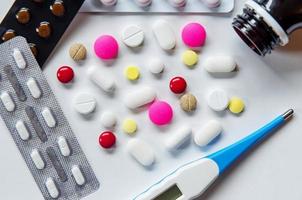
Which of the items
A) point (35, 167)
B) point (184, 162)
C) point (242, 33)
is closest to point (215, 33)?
point (242, 33)

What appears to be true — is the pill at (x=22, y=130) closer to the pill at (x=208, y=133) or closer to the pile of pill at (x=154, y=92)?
the pile of pill at (x=154, y=92)

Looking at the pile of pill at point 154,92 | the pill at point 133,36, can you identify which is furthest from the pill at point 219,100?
the pill at point 133,36

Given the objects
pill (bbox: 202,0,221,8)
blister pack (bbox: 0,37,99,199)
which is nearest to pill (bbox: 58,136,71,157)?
blister pack (bbox: 0,37,99,199)

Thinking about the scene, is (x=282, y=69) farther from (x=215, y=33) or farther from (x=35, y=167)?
(x=35, y=167)

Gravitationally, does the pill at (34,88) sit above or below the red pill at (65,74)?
below

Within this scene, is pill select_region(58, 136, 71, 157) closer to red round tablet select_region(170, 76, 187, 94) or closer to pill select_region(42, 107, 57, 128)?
pill select_region(42, 107, 57, 128)

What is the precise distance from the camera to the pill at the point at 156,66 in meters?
0.59

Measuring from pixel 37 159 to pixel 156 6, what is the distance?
22 centimetres

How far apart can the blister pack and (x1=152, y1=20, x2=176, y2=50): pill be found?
14cm

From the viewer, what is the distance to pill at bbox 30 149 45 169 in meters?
0.61

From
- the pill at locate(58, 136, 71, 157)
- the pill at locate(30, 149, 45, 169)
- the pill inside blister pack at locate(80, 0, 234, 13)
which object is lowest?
the pill at locate(30, 149, 45, 169)

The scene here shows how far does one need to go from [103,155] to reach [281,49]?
23cm

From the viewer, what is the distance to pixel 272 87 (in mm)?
595

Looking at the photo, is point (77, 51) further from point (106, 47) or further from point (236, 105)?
point (236, 105)
